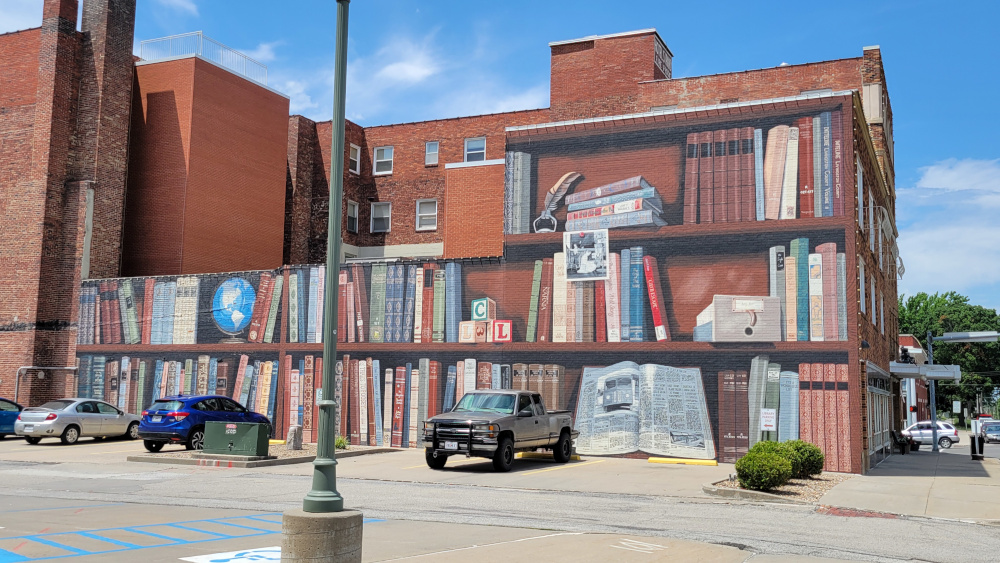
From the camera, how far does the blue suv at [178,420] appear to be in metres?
23.0

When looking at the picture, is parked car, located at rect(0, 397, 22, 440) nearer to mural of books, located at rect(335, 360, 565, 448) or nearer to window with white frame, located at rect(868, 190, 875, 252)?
mural of books, located at rect(335, 360, 565, 448)

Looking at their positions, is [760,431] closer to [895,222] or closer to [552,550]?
[552,550]

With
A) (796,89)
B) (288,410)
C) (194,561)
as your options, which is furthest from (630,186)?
(194,561)

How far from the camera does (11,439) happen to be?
29172 mm

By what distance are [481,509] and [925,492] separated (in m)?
9.97

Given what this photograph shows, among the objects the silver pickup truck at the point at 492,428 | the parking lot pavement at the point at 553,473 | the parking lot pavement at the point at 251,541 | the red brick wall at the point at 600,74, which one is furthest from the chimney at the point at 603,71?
the parking lot pavement at the point at 251,541

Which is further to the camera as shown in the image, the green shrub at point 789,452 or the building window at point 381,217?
the building window at point 381,217

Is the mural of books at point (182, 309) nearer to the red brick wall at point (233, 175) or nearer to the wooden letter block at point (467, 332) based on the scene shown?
the red brick wall at point (233, 175)

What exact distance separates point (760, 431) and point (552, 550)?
557 inches

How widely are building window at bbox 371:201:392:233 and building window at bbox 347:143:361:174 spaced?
2075 millimetres

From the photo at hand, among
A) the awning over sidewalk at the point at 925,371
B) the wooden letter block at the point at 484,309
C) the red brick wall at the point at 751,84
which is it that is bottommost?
the awning over sidewalk at the point at 925,371

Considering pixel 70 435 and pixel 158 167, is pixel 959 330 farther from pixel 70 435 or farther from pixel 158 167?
pixel 70 435

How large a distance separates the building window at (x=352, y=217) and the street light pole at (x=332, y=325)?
110 feet

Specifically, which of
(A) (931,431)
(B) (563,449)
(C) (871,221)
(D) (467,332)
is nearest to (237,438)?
(D) (467,332)
